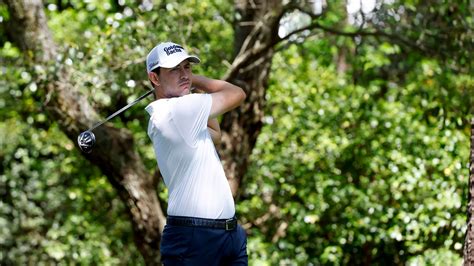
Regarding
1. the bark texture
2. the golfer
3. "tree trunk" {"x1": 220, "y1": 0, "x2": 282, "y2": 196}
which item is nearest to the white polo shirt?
the golfer

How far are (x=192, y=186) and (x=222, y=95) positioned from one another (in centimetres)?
44

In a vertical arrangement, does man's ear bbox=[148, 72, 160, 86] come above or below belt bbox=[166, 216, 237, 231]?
above

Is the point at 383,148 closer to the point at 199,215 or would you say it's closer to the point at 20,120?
the point at 20,120

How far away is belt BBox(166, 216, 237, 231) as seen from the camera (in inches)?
142

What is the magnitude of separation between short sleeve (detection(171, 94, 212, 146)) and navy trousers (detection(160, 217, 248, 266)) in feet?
1.18

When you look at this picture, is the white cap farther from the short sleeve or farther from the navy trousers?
the navy trousers

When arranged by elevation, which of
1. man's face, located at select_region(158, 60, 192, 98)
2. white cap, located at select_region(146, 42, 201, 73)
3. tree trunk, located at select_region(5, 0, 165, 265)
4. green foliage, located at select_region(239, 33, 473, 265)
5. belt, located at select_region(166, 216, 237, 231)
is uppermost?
white cap, located at select_region(146, 42, 201, 73)

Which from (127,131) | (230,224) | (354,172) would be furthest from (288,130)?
(230,224)

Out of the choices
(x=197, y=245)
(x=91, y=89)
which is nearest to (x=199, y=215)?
(x=197, y=245)

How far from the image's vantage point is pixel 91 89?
7.38 meters

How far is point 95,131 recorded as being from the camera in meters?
7.45

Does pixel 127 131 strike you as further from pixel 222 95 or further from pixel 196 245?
pixel 196 245

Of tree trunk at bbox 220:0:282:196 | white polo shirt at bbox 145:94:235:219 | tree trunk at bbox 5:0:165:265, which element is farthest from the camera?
tree trunk at bbox 220:0:282:196

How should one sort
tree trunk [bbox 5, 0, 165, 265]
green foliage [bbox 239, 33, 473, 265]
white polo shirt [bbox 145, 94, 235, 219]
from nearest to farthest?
white polo shirt [bbox 145, 94, 235, 219], tree trunk [bbox 5, 0, 165, 265], green foliage [bbox 239, 33, 473, 265]
